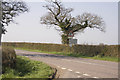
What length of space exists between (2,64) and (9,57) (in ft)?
4.19

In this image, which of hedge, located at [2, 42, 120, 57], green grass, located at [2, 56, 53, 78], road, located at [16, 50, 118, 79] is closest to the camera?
green grass, located at [2, 56, 53, 78]

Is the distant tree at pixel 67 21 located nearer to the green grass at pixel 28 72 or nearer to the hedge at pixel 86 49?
the hedge at pixel 86 49

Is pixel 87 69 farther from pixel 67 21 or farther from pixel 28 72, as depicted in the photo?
pixel 67 21

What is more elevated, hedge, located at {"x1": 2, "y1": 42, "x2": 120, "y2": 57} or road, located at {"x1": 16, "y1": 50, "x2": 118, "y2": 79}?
hedge, located at {"x1": 2, "y1": 42, "x2": 120, "y2": 57}

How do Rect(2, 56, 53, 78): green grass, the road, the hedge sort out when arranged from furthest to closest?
1. the hedge
2. the road
3. Rect(2, 56, 53, 78): green grass

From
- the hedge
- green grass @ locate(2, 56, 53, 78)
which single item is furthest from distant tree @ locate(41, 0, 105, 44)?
green grass @ locate(2, 56, 53, 78)

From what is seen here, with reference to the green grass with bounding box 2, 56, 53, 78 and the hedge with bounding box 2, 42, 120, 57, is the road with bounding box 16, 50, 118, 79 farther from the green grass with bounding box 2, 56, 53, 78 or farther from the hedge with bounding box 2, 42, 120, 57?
the hedge with bounding box 2, 42, 120, 57

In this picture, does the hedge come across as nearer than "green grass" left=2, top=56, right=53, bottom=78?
No

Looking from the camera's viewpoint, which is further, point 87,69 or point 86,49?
point 86,49

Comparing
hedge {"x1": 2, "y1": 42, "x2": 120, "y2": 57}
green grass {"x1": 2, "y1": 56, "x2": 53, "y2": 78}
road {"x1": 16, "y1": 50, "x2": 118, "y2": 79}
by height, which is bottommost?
road {"x1": 16, "y1": 50, "x2": 118, "y2": 79}

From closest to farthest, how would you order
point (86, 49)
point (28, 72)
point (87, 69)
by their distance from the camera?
point (28, 72), point (87, 69), point (86, 49)

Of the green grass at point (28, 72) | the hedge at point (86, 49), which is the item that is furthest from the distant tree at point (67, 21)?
the green grass at point (28, 72)

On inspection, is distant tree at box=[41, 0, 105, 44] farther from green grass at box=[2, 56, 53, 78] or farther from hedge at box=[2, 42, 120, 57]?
green grass at box=[2, 56, 53, 78]

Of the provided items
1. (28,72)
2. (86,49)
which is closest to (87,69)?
(28,72)
